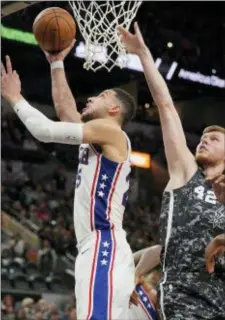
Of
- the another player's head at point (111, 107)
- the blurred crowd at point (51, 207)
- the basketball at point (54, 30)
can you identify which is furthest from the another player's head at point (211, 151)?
the blurred crowd at point (51, 207)

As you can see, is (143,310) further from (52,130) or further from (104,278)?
(52,130)

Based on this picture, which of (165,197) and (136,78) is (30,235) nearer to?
(136,78)

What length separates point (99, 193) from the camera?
405 centimetres

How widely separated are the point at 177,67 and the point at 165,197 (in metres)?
15.8

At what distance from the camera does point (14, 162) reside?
19188 millimetres

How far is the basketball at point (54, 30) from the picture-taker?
443 centimetres

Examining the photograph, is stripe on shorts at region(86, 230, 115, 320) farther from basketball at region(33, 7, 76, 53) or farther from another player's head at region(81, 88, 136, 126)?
basketball at region(33, 7, 76, 53)

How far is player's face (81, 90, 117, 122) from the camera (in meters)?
4.21

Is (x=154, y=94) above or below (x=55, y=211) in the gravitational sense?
above

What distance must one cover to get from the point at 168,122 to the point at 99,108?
636mm

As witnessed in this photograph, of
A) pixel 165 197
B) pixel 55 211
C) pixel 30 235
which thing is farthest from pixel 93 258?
pixel 55 211

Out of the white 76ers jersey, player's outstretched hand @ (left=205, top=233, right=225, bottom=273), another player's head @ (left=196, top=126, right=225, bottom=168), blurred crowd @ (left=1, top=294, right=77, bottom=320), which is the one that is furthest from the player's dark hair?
blurred crowd @ (left=1, top=294, right=77, bottom=320)

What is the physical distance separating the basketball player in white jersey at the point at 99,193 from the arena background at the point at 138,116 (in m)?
11.0

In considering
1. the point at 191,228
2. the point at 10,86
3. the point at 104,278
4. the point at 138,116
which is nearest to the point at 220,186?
the point at 191,228
